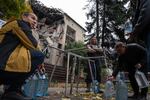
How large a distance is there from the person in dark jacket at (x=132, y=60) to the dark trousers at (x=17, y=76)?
9.74 feet

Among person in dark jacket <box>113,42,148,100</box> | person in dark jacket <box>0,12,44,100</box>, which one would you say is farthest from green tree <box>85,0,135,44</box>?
person in dark jacket <box>0,12,44,100</box>

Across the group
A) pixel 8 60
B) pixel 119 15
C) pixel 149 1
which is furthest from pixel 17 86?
pixel 119 15

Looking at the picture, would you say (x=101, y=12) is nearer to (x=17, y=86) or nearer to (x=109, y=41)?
(x=109, y=41)

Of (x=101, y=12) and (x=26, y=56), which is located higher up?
(x=101, y=12)

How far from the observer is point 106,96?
28.2 feet

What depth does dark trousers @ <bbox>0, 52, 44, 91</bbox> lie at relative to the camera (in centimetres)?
562

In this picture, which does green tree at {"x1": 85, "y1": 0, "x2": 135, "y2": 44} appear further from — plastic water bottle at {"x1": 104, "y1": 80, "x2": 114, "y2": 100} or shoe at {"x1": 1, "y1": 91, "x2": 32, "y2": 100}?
shoe at {"x1": 1, "y1": 91, "x2": 32, "y2": 100}

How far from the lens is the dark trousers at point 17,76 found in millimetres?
5617

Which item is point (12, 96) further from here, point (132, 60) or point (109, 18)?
point (109, 18)

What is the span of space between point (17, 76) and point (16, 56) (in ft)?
1.04

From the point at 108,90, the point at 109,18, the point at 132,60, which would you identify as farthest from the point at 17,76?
the point at 109,18

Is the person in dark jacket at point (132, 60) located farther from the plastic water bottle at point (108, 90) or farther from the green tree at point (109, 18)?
the green tree at point (109, 18)

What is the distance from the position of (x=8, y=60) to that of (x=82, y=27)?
39592 mm

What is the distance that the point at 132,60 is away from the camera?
28.8 ft
